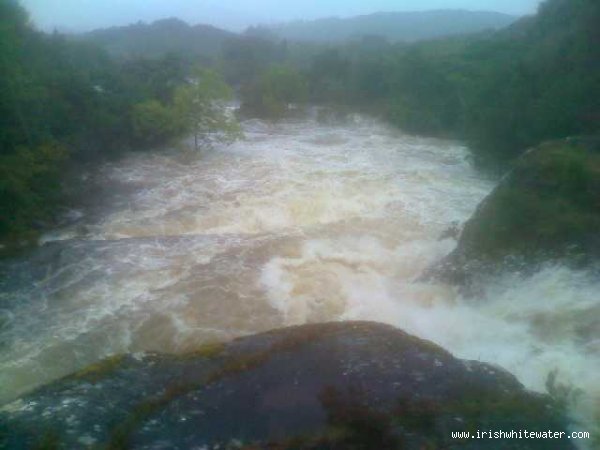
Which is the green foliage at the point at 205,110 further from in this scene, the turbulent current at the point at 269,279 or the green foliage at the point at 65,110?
the turbulent current at the point at 269,279

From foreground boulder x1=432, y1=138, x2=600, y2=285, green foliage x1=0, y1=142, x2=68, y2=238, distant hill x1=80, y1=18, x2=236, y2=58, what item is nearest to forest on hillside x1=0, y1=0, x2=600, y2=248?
green foliage x1=0, y1=142, x2=68, y2=238

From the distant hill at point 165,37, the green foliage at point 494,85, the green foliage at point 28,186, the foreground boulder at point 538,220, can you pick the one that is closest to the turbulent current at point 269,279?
the foreground boulder at point 538,220

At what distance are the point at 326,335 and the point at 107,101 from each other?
17.9m

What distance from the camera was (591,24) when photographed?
17766 mm

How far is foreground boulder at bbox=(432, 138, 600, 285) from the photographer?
9.71 m

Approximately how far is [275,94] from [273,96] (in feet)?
0.83

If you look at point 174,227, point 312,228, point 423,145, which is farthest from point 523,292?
point 423,145

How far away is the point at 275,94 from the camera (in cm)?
2866

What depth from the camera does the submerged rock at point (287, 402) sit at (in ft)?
15.1

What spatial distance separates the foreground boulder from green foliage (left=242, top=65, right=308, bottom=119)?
58.3 ft

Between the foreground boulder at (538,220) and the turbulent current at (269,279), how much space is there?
19.7 inches

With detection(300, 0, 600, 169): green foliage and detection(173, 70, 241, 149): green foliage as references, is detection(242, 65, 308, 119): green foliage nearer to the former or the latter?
detection(300, 0, 600, 169): green foliage

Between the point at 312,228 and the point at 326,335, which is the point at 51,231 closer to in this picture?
the point at 312,228

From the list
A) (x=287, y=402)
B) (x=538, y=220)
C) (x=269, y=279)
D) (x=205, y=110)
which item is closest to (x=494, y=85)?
(x=205, y=110)
